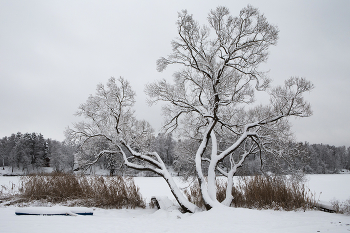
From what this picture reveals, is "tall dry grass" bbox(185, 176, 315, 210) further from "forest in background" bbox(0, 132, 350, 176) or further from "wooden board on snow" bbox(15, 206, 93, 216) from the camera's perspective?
"wooden board on snow" bbox(15, 206, 93, 216)

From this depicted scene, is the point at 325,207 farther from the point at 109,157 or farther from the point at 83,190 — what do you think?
the point at 83,190

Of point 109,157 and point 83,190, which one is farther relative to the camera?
point 109,157

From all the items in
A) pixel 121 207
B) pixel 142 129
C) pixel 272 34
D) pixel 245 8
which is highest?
pixel 245 8

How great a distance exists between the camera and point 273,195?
10.4 meters

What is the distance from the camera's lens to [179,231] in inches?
226

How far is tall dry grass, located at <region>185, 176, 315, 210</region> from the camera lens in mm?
9773

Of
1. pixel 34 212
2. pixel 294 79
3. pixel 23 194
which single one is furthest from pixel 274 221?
pixel 23 194

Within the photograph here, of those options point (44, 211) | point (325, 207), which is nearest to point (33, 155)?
point (44, 211)

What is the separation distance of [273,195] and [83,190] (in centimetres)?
961

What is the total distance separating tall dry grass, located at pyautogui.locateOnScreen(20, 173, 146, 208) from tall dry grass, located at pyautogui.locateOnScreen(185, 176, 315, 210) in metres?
3.62

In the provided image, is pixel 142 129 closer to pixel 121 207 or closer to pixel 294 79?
pixel 121 207

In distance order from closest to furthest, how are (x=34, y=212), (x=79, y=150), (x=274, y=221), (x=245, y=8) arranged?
(x=274, y=221) < (x=34, y=212) < (x=245, y=8) < (x=79, y=150)

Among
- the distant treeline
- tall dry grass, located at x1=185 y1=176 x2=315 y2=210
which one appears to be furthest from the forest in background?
tall dry grass, located at x1=185 y1=176 x2=315 y2=210

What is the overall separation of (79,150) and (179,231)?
23.2ft
